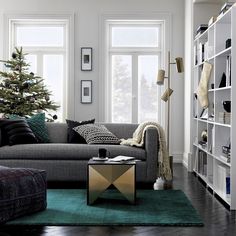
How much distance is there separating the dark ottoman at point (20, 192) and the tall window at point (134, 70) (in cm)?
423

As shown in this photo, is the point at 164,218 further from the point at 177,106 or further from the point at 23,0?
the point at 23,0

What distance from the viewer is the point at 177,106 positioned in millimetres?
7910

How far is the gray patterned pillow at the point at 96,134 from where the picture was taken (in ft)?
18.6

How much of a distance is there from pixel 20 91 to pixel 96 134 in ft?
7.35

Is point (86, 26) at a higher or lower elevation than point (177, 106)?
higher

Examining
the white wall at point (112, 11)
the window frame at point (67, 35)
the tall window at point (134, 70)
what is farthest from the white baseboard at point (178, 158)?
the window frame at point (67, 35)

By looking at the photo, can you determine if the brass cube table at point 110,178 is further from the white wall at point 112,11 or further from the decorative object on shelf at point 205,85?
the white wall at point 112,11

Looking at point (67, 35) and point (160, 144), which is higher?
point (67, 35)

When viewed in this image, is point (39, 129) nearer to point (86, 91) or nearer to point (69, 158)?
point (69, 158)

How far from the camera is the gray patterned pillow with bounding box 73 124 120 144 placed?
5668 millimetres

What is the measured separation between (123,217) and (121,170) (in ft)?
2.13

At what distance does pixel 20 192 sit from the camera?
3695mm

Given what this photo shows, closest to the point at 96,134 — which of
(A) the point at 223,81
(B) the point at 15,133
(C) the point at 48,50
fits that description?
(B) the point at 15,133

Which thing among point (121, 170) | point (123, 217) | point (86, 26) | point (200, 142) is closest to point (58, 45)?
point (86, 26)
